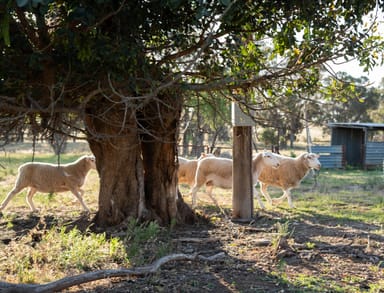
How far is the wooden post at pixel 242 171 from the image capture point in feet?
31.7

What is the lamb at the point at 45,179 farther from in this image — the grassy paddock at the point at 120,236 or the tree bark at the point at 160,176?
the tree bark at the point at 160,176

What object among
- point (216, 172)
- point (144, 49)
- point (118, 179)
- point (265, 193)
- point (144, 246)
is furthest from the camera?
point (265, 193)

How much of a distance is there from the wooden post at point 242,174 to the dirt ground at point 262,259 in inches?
11.6

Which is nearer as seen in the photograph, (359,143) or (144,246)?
(144,246)

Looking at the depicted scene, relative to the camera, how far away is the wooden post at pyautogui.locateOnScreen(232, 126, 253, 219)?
9680 millimetres

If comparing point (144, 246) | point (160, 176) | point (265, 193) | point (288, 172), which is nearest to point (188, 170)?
point (265, 193)

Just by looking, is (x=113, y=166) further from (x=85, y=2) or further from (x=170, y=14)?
(x=85, y=2)

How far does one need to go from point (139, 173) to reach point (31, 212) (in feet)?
12.2

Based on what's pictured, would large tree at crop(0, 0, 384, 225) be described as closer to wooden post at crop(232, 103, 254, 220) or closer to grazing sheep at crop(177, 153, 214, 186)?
wooden post at crop(232, 103, 254, 220)

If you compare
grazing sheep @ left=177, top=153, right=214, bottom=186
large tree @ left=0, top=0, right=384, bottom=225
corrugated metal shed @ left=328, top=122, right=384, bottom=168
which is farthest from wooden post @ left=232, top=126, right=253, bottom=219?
corrugated metal shed @ left=328, top=122, right=384, bottom=168

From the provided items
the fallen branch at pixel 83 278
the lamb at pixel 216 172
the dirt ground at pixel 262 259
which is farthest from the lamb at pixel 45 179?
the fallen branch at pixel 83 278

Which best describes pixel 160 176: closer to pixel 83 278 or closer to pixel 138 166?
pixel 138 166

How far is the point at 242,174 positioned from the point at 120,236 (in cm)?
304

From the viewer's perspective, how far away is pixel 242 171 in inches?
385
